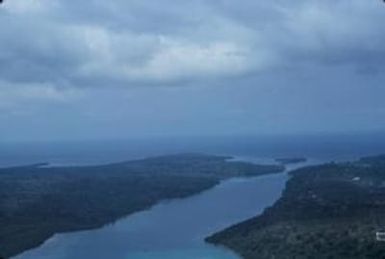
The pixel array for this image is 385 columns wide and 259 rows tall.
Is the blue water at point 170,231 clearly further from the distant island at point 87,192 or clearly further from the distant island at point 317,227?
the distant island at point 317,227

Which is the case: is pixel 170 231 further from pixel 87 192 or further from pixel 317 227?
pixel 87 192

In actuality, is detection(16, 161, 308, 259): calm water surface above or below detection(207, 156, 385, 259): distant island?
below

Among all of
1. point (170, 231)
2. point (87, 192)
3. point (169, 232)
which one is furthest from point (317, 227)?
point (87, 192)

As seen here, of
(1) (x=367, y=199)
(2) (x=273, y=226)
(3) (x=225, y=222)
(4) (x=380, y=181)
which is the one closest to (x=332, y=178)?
(4) (x=380, y=181)

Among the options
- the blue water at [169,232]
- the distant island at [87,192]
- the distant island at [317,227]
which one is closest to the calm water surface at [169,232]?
the blue water at [169,232]

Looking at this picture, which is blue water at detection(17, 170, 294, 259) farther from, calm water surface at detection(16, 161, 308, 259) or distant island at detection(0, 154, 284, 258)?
distant island at detection(0, 154, 284, 258)

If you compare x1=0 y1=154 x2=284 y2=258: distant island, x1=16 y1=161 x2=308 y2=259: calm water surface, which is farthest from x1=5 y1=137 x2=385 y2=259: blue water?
x1=0 y1=154 x2=284 y2=258: distant island
